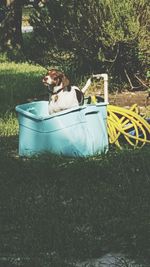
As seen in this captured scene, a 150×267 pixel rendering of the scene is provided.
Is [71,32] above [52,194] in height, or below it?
above

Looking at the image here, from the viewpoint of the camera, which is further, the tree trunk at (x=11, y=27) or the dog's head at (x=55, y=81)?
the tree trunk at (x=11, y=27)

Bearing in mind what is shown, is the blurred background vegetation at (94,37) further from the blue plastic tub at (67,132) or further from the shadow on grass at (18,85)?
the blue plastic tub at (67,132)

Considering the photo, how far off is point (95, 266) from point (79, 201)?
53.9 inches

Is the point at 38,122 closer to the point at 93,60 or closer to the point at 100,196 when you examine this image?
A: the point at 100,196

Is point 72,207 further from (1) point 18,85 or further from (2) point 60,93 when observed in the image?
(1) point 18,85

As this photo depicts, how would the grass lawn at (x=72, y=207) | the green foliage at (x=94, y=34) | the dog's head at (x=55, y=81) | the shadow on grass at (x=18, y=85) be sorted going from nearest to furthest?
the grass lawn at (x=72, y=207) → the dog's head at (x=55, y=81) → the green foliage at (x=94, y=34) → the shadow on grass at (x=18, y=85)

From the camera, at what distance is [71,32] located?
11719mm

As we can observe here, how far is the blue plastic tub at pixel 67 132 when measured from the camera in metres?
6.93

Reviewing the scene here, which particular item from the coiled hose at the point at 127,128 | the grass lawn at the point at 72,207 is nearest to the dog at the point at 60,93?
the coiled hose at the point at 127,128

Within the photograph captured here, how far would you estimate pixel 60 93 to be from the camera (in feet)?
24.7

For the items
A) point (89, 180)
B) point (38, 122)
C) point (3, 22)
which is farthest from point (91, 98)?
point (3, 22)

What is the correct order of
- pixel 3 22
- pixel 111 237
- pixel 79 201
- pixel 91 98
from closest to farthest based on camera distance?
1. pixel 111 237
2. pixel 79 201
3. pixel 91 98
4. pixel 3 22

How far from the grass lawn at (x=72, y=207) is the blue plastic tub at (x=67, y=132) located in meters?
0.16

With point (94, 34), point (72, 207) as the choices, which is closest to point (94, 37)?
point (94, 34)
